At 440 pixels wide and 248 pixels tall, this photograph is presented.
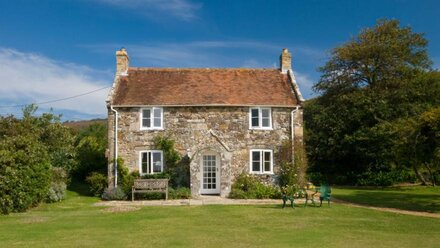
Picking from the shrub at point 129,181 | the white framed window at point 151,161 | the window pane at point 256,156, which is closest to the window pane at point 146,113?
the white framed window at point 151,161

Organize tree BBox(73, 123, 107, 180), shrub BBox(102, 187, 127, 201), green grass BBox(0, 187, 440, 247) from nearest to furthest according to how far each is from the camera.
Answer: green grass BBox(0, 187, 440, 247) < shrub BBox(102, 187, 127, 201) < tree BBox(73, 123, 107, 180)

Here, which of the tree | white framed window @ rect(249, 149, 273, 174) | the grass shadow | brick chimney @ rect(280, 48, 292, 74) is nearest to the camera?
white framed window @ rect(249, 149, 273, 174)

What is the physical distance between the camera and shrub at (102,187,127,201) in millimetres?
24438

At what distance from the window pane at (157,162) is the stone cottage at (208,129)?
2.4 inches

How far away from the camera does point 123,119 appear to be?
26172mm

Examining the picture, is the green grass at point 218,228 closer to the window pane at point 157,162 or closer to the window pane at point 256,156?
the window pane at point 157,162

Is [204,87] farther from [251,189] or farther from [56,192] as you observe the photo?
[56,192]

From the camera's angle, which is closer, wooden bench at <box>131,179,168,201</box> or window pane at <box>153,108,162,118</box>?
wooden bench at <box>131,179,168,201</box>

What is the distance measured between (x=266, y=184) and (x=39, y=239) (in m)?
15.6

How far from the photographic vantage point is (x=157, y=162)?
26094mm

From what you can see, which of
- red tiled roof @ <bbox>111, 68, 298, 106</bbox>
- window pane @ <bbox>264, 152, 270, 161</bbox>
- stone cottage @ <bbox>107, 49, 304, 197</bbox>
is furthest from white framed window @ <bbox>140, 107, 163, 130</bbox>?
window pane @ <bbox>264, 152, 270, 161</bbox>

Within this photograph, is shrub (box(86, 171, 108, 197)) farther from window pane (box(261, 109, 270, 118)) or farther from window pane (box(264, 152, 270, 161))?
window pane (box(261, 109, 270, 118))

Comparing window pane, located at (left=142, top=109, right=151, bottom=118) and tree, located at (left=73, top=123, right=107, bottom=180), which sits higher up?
window pane, located at (left=142, top=109, right=151, bottom=118)

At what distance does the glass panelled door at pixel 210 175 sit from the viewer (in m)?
26.3
